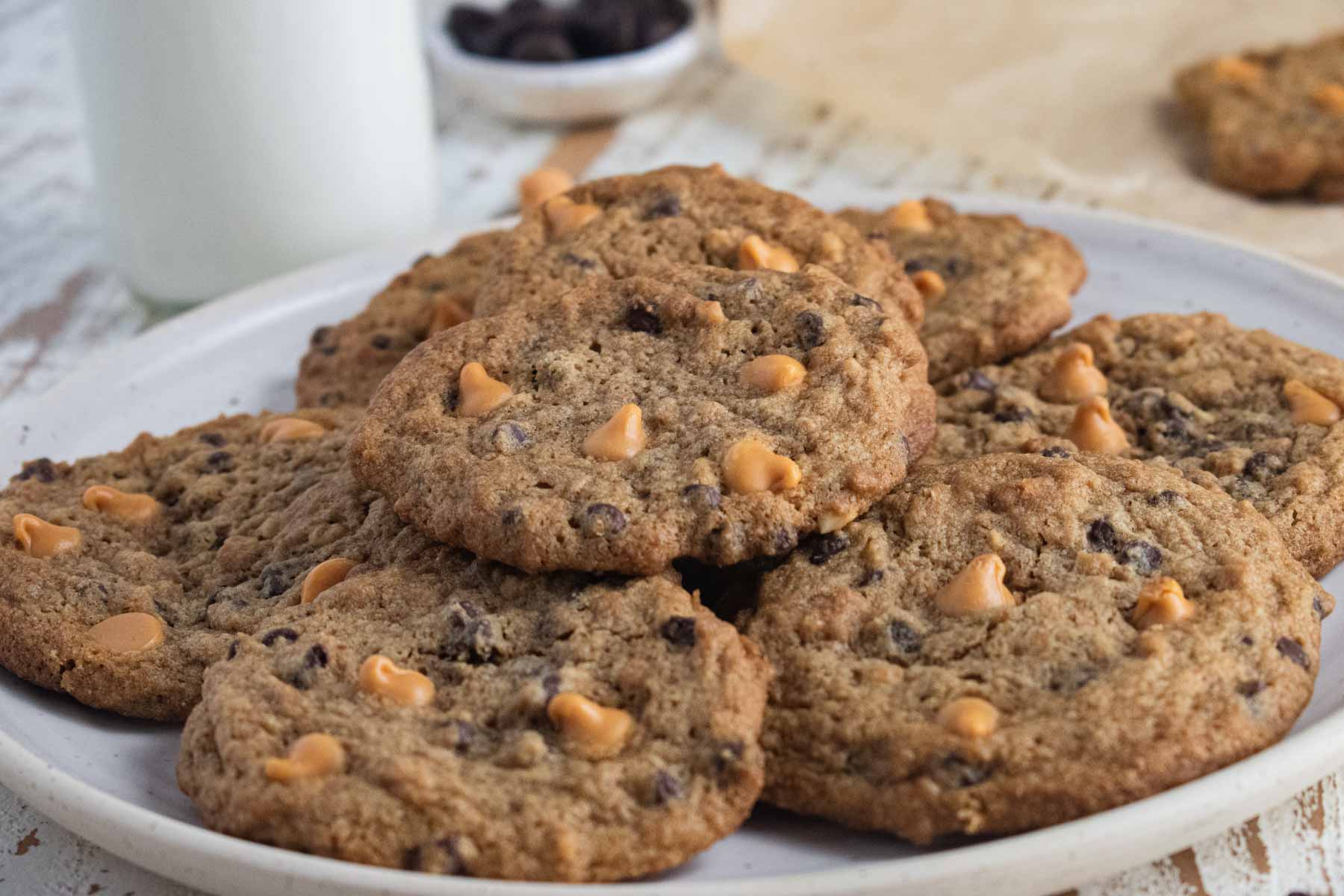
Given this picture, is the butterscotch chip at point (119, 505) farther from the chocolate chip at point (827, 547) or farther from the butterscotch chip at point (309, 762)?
the chocolate chip at point (827, 547)

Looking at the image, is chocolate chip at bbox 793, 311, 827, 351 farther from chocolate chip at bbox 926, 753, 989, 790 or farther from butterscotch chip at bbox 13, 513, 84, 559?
butterscotch chip at bbox 13, 513, 84, 559

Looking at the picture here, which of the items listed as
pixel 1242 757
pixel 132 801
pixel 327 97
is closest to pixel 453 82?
pixel 327 97

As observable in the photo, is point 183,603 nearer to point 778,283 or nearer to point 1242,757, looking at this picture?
point 778,283

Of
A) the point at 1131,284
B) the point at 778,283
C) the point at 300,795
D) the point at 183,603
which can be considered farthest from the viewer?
the point at 1131,284

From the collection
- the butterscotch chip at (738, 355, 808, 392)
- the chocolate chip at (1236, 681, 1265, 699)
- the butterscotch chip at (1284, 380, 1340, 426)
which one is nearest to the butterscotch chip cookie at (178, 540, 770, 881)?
the butterscotch chip at (738, 355, 808, 392)

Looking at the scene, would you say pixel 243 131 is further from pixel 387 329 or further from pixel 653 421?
pixel 653 421

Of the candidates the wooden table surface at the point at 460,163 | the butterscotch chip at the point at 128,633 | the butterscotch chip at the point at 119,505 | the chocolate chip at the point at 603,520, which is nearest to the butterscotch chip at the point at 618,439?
the chocolate chip at the point at 603,520
